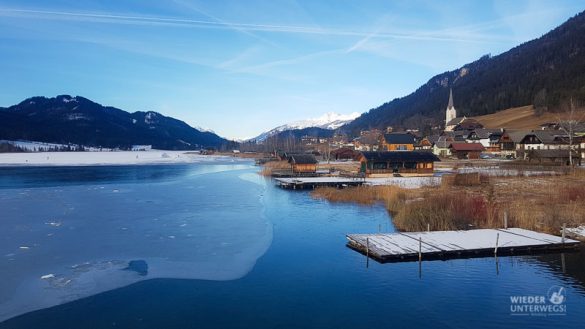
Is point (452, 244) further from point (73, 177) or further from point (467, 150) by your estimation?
point (467, 150)

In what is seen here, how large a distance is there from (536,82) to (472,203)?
139m

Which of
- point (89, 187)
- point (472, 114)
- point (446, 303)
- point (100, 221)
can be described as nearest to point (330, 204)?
point (100, 221)

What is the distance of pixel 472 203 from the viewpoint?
24062 mm

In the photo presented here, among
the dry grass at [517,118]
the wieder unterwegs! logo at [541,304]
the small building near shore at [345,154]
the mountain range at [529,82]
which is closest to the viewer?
the wieder unterwegs! logo at [541,304]

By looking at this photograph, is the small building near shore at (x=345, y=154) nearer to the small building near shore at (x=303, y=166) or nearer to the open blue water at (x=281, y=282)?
the small building near shore at (x=303, y=166)

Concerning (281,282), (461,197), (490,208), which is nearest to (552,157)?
(461,197)

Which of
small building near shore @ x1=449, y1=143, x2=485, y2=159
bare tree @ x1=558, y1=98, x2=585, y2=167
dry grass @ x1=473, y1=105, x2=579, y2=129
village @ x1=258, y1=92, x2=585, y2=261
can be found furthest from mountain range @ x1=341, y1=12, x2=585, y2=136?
village @ x1=258, y1=92, x2=585, y2=261

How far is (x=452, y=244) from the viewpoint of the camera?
56.1 feet

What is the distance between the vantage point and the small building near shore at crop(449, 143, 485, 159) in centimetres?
7950

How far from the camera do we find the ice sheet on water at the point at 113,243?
13.3 m

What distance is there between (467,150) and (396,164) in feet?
120

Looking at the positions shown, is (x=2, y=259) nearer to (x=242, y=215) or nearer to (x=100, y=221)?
(x=100, y=221)

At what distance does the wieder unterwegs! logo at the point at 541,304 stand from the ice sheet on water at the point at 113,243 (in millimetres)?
8325

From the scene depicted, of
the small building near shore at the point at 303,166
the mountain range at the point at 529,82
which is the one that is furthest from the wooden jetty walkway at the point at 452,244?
the mountain range at the point at 529,82
